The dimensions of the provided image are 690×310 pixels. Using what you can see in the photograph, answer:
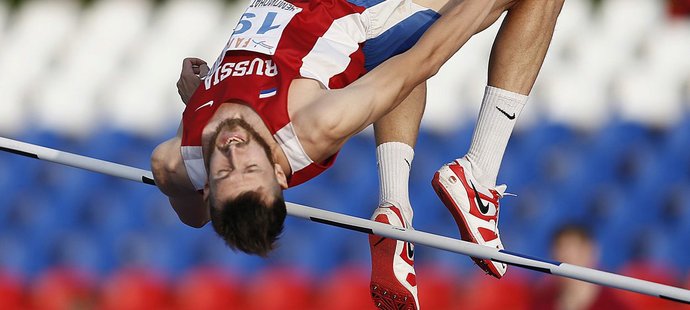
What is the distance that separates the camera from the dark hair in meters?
4.29

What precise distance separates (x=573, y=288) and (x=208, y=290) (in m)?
1.70

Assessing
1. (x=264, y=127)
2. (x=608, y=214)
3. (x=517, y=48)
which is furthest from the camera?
(x=608, y=214)

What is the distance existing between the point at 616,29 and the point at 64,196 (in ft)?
9.18

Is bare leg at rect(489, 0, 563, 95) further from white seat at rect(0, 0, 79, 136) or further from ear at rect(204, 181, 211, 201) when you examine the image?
white seat at rect(0, 0, 79, 136)

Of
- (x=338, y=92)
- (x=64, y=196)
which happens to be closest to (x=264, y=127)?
(x=338, y=92)

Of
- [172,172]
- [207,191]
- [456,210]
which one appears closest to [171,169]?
[172,172]

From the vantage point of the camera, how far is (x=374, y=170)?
23.0ft

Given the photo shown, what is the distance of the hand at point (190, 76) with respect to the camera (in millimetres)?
5046

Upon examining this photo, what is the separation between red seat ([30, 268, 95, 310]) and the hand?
2167 millimetres

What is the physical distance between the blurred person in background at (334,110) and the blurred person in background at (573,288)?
148cm

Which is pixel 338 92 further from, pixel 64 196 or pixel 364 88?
pixel 64 196

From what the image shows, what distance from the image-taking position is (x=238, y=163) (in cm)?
427

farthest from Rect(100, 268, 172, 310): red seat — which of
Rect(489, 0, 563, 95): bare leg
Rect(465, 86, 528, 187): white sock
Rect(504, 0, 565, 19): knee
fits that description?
Rect(504, 0, 565, 19): knee

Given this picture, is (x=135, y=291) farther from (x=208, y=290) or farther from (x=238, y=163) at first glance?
(x=238, y=163)
